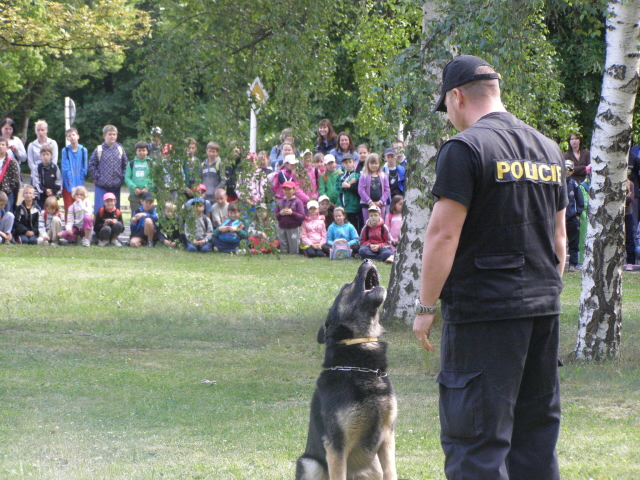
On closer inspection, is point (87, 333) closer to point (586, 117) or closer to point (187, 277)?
point (187, 277)

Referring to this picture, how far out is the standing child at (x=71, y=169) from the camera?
20016mm

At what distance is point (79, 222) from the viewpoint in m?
19.2

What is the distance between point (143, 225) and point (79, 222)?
1.37 metres

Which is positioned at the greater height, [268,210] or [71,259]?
[268,210]

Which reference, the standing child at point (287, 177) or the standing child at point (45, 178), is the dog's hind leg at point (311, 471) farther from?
the standing child at point (45, 178)

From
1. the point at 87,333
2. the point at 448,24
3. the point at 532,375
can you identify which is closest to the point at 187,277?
the point at 87,333

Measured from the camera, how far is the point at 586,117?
2594 centimetres

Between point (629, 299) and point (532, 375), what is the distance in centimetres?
1003

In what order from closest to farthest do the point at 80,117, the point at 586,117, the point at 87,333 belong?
the point at 87,333, the point at 586,117, the point at 80,117

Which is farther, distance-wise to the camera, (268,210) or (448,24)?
(268,210)

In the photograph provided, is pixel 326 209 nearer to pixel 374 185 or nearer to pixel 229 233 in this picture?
pixel 374 185

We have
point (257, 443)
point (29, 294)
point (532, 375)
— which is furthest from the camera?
point (29, 294)

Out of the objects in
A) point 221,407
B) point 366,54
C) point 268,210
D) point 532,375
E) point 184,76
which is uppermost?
point 366,54

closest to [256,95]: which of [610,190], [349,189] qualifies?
[610,190]
